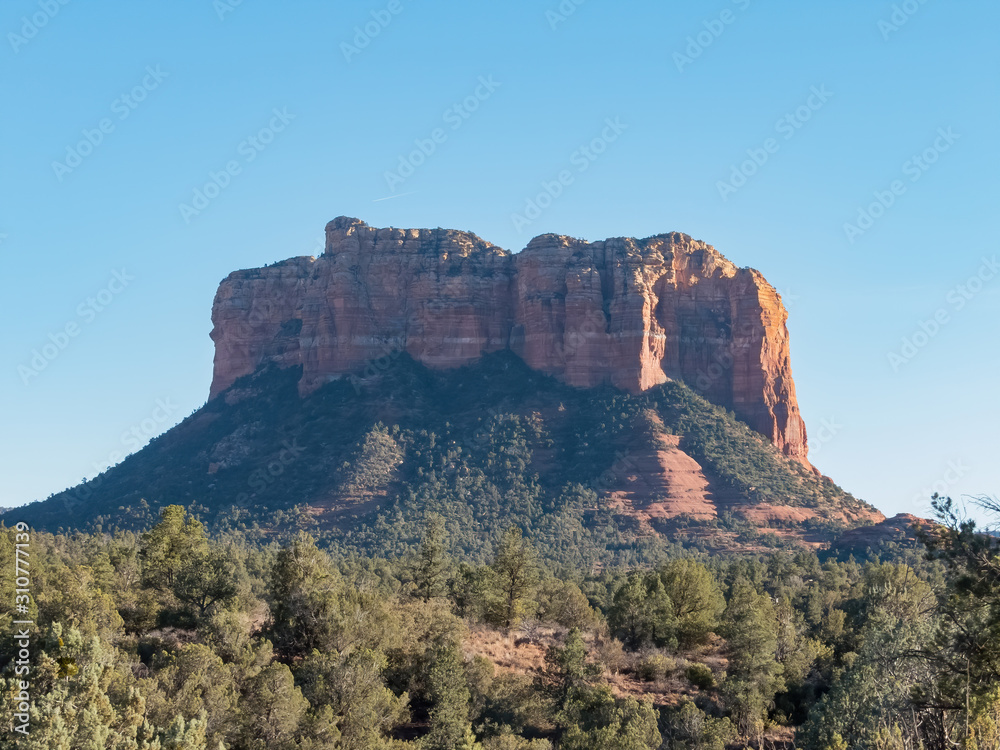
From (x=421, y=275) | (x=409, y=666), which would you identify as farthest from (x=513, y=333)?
(x=409, y=666)

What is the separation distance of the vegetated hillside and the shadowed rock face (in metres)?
3.60

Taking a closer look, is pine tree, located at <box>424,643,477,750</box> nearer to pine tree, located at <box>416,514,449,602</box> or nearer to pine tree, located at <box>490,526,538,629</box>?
pine tree, located at <box>490,526,538,629</box>

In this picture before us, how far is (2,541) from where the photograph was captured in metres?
40.8

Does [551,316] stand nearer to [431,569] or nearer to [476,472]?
[476,472]

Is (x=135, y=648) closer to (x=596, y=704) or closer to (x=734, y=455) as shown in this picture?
(x=596, y=704)

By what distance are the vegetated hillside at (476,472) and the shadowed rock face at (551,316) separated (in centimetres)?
360

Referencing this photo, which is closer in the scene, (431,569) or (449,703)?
(449,703)

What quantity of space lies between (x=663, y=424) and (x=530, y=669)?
79.6 m

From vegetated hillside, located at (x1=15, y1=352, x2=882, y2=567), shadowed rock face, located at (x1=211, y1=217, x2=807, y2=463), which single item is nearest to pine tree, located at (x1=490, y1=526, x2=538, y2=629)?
vegetated hillside, located at (x1=15, y1=352, x2=882, y2=567)

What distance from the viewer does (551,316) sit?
429ft

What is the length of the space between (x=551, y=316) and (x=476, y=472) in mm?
26880

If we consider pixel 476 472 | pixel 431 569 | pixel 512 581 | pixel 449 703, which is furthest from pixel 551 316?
pixel 449 703

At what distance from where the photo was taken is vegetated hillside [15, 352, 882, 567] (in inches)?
4065

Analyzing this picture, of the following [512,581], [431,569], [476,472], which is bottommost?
[512,581]
